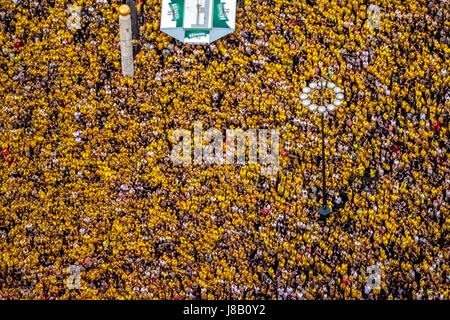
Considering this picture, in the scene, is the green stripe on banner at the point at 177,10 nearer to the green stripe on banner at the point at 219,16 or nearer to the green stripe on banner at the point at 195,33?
the green stripe on banner at the point at 195,33

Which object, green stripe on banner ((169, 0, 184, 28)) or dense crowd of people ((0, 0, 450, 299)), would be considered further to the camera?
green stripe on banner ((169, 0, 184, 28))

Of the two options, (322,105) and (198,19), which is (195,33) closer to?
(198,19)

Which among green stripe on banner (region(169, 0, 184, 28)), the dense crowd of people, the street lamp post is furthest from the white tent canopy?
the street lamp post

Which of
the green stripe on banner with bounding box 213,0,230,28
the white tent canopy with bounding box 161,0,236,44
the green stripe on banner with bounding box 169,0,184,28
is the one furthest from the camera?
the green stripe on banner with bounding box 169,0,184,28

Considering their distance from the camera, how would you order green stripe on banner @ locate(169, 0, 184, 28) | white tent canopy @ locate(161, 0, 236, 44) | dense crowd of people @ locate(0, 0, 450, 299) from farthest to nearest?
green stripe on banner @ locate(169, 0, 184, 28) < white tent canopy @ locate(161, 0, 236, 44) < dense crowd of people @ locate(0, 0, 450, 299)

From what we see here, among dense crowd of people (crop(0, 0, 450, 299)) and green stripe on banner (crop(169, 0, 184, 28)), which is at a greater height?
green stripe on banner (crop(169, 0, 184, 28))

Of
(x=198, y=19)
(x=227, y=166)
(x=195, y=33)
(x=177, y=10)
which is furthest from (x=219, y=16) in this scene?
(x=227, y=166)

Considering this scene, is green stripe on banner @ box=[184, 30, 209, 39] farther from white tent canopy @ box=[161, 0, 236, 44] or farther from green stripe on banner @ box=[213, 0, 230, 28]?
green stripe on banner @ box=[213, 0, 230, 28]

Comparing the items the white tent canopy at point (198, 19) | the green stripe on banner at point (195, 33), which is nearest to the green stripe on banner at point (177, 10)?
the white tent canopy at point (198, 19)
